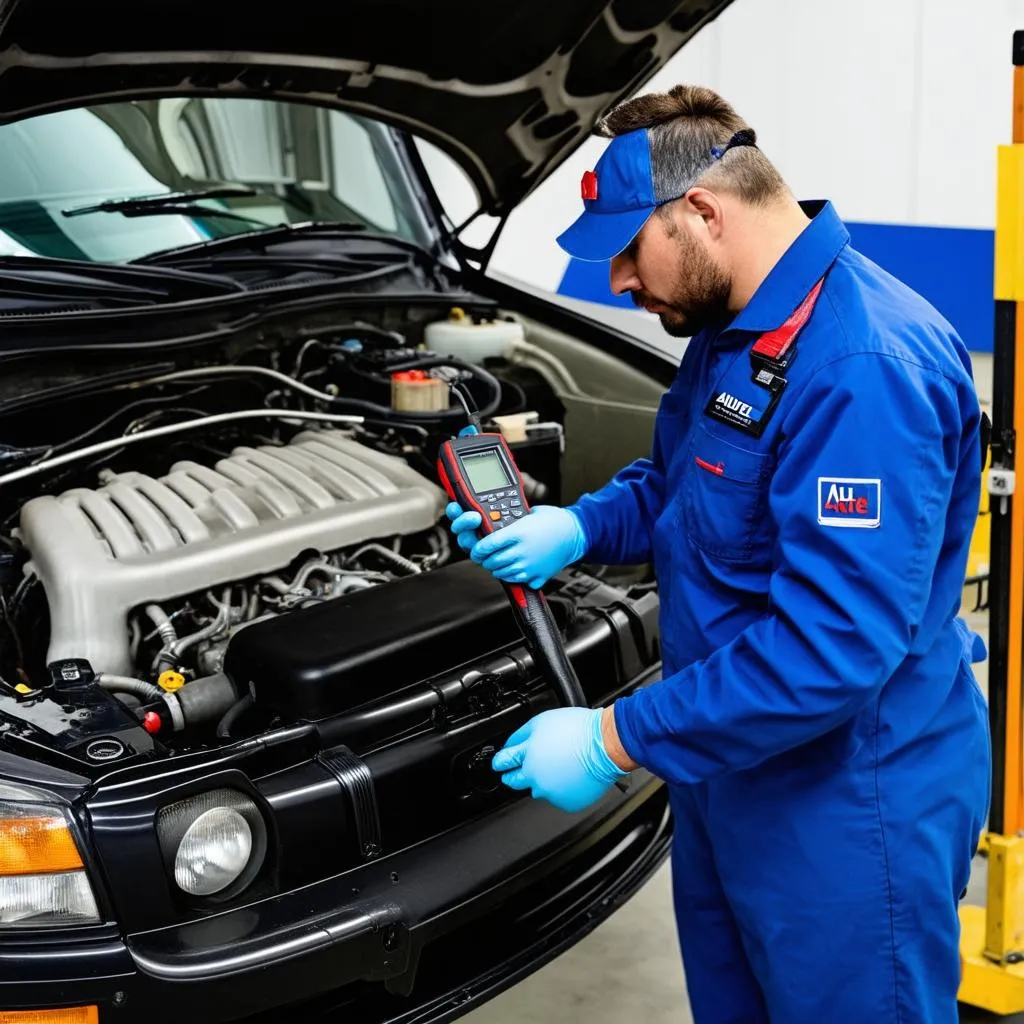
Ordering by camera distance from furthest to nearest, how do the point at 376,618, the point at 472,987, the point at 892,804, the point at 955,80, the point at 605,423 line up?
the point at 955,80 < the point at 605,423 < the point at 376,618 < the point at 472,987 < the point at 892,804

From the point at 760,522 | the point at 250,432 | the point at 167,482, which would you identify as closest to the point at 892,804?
the point at 760,522

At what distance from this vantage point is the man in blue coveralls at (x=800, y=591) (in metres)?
1.35

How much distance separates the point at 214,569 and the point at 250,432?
2.25 ft

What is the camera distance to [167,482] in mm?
2209

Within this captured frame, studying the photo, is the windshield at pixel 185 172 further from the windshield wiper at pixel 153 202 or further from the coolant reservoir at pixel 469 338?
the coolant reservoir at pixel 469 338

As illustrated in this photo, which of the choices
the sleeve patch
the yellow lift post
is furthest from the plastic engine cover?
the yellow lift post

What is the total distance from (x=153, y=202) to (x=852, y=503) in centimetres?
180

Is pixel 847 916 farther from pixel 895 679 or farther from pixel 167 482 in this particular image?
pixel 167 482

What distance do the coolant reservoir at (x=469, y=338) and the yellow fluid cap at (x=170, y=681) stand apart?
128 cm

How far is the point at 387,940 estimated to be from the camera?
5.13 feet

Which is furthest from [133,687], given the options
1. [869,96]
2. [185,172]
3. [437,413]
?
[869,96]

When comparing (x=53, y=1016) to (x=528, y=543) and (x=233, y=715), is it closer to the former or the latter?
(x=233, y=715)

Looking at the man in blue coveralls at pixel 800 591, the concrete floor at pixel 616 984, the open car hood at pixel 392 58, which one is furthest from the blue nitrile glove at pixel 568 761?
the open car hood at pixel 392 58

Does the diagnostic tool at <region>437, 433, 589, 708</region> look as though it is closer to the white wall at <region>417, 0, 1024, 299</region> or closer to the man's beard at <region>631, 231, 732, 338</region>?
the man's beard at <region>631, 231, 732, 338</region>
